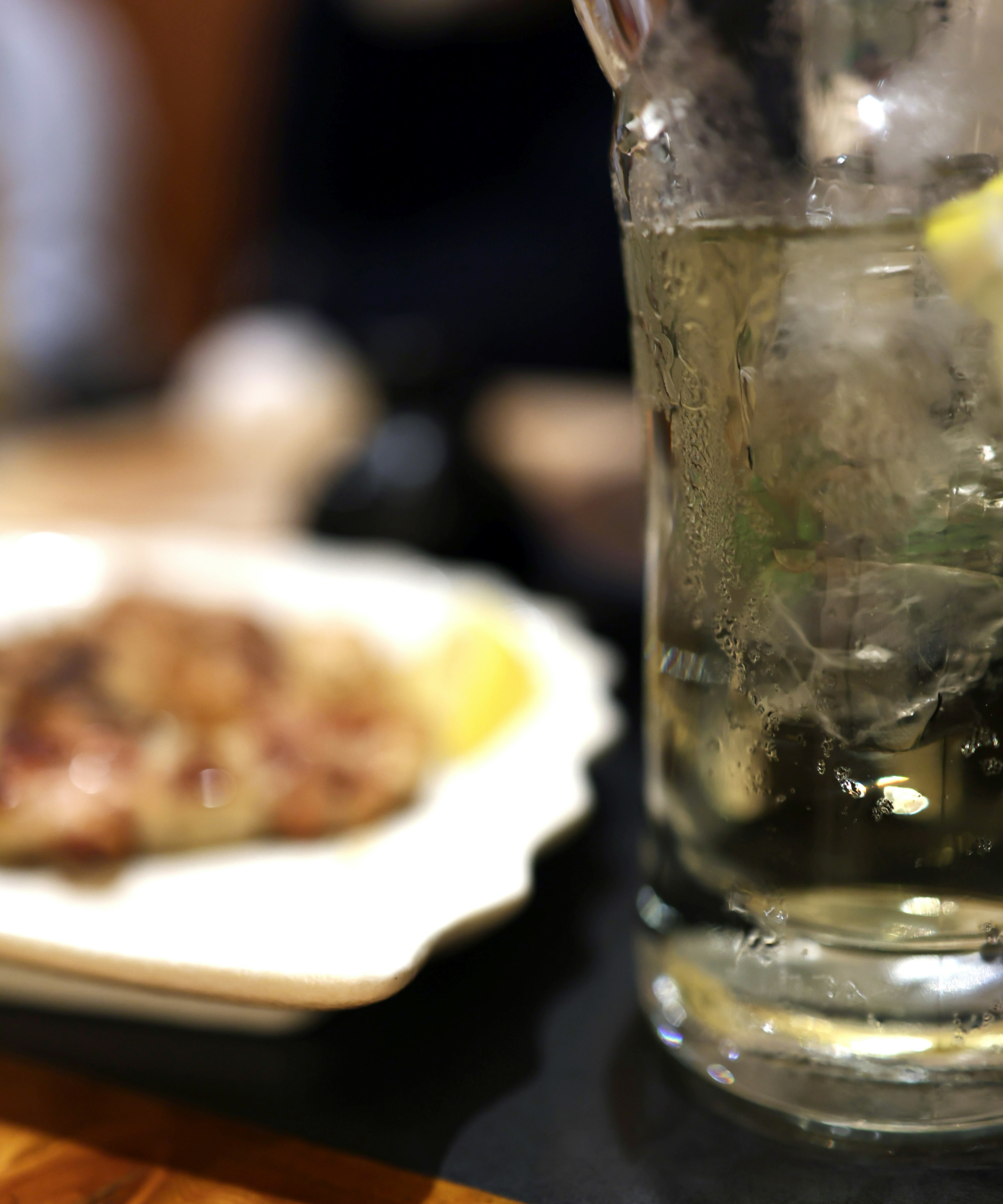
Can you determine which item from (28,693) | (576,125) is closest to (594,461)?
A: (28,693)

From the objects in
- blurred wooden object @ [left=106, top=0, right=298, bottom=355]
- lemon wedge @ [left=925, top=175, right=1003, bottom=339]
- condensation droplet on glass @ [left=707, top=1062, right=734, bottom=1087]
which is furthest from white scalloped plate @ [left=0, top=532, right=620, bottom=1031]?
blurred wooden object @ [left=106, top=0, right=298, bottom=355]

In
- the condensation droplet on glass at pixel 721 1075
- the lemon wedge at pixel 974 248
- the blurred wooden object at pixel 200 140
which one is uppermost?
the blurred wooden object at pixel 200 140

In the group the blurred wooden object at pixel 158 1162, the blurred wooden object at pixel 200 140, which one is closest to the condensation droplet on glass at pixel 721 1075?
the blurred wooden object at pixel 158 1162

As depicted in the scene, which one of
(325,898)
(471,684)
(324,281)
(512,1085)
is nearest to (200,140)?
(324,281)

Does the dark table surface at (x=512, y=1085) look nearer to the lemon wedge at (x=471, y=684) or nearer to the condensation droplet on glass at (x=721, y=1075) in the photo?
the condensation droplet on glass at (x=721, y=1075)

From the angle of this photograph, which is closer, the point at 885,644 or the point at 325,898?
the point at 885,644

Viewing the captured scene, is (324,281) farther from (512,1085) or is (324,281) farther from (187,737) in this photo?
(512,1085)

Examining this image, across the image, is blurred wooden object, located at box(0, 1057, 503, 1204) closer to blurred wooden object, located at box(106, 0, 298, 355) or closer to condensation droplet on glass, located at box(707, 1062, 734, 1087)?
condensation droplet on glass, located at box(707, 1062, 734, 1087)
